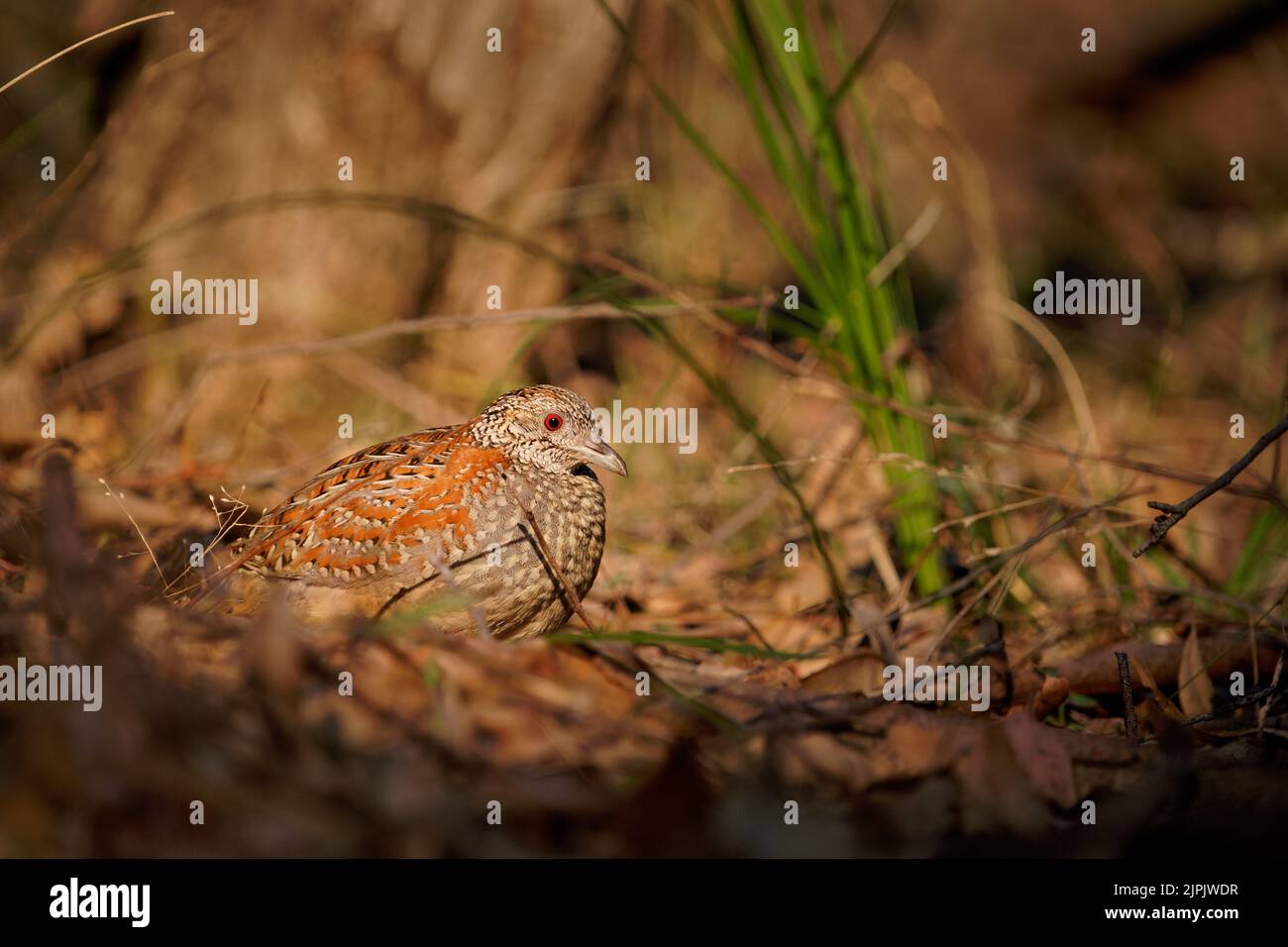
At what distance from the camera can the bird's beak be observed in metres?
4.55

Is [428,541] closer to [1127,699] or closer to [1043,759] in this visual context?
[1043,759]

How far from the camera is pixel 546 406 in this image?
4.55 metres

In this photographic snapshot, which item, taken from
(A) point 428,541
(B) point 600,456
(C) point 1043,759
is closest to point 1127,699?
(C) point 1043,759

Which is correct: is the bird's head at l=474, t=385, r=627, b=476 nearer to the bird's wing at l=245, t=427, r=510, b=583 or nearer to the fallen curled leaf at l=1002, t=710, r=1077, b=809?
the bird's wing at l=245, t=427, r=510, b=583

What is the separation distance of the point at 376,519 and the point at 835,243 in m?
2.15

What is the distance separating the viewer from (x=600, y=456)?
4.56m

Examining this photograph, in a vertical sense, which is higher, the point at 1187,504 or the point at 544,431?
the point at 544,431

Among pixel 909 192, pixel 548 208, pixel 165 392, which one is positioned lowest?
pixel 165 392

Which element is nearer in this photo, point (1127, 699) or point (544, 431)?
point (1127, 699)

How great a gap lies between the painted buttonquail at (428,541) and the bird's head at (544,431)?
0.14 m

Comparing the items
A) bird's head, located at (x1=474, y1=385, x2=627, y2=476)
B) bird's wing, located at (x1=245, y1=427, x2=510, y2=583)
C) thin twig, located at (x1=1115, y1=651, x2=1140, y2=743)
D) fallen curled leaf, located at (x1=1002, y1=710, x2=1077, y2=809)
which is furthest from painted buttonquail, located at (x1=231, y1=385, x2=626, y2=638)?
thin twig, located at (x1=1115, y1=651, x2=1140, y2=743)

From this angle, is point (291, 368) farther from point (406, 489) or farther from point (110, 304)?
point (406, 489)
